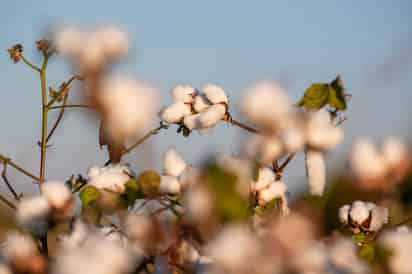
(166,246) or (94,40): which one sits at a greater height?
(94,40)

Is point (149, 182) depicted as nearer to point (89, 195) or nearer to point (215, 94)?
point (89, 195)

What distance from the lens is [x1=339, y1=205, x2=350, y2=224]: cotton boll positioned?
188 cm

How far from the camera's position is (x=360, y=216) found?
1.91 meters

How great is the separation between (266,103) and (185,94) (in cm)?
96

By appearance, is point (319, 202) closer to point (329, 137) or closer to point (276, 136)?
point (329, 137)

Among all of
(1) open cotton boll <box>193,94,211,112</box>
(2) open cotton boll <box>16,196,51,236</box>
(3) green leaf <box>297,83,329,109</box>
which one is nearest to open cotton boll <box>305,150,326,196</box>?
(3) green leaf <box>297,83,329,109</box>

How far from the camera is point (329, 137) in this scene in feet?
3.48

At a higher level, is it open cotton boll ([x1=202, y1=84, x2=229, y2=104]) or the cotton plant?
open cotton boll ([x1=202, y1=84, x2=229, y2=104])

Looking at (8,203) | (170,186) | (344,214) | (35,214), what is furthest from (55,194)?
(344,214)

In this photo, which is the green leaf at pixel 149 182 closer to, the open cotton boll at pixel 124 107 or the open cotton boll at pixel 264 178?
the open cotton boll at pixel 264 178

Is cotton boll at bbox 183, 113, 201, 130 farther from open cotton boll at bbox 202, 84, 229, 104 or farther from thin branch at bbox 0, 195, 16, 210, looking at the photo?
thin branch at bbox 0, 195, 16, 210

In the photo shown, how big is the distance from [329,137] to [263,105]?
8.1 inches

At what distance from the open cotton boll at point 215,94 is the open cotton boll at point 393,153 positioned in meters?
0.79

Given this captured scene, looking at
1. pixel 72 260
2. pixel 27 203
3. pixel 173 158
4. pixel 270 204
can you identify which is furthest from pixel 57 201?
pixel 270 204
